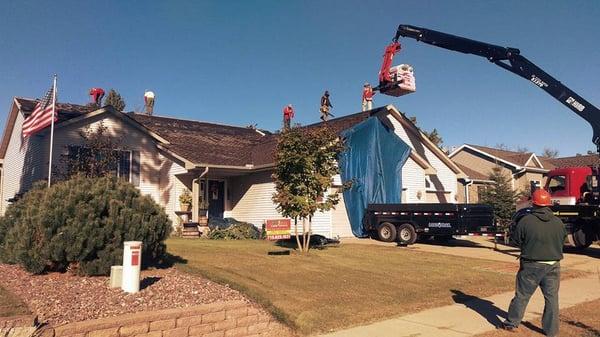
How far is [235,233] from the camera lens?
19.8 m

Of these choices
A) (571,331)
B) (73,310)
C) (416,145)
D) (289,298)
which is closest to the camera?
(73,310)

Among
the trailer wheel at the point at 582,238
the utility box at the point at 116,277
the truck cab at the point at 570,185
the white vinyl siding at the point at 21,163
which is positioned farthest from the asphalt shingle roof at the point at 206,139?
the trailer wheel at the point at 582,238

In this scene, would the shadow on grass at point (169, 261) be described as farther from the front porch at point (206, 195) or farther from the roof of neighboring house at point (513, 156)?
the roof of neighboring house at point (513, 156)

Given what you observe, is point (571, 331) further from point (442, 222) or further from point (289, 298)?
point (442, 222)

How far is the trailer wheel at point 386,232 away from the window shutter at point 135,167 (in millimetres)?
10066

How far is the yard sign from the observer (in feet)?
47.1

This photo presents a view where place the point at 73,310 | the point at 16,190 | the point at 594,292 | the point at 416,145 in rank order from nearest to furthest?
the point at 73,310, the point at 594,292, the point at 16,190, the point at 416,145

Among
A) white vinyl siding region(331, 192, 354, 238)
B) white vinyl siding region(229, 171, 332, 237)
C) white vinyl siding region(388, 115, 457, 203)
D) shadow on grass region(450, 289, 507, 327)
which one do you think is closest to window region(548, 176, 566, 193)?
white vinyl siding region(388, 115, 457, 203)

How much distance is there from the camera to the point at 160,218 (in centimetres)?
940

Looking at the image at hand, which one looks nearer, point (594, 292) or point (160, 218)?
point (160, 218)

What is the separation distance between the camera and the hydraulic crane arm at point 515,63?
1981 centimetres

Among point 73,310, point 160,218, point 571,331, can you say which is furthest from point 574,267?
point 73,310

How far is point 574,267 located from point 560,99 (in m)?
8.63

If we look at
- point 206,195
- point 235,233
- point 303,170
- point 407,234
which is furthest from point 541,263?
point 206,195
